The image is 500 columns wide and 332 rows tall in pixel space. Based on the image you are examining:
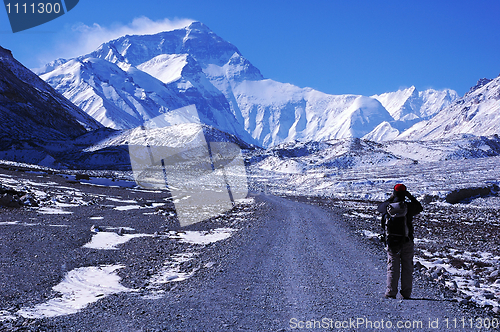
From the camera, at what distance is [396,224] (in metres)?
7.33

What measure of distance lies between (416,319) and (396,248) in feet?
5.00

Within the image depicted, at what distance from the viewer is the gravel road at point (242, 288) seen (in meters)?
6.20

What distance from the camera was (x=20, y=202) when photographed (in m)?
25.0

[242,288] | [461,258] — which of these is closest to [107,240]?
[242,288]

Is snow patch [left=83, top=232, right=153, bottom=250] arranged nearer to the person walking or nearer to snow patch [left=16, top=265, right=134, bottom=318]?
snow patch [left=16, top=265, right=134, bottom=318]

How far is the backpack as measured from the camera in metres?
7.21

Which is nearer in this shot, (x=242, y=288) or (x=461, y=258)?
(x=242, y=288)

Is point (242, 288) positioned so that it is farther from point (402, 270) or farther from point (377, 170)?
point (377, 170)

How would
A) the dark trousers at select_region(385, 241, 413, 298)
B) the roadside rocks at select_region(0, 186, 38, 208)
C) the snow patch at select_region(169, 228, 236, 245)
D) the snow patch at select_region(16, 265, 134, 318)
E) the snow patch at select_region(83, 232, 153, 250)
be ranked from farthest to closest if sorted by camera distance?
the roadside rocks at select_region(0, 186, 38, 208), the snow patch at select_region(169, 228, 236, 245), the snow patch at select_region(83, 232, 153, 250), the dark trousers at select_region(385, 241, 413, 298), the snow patch at select_region(16, 265, 134, 318)

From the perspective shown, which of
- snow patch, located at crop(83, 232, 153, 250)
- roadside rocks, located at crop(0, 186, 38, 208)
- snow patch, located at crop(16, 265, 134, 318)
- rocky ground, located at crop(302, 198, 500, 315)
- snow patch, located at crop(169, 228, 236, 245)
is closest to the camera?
snow patch, located at crop(16, 265, 134, 318)

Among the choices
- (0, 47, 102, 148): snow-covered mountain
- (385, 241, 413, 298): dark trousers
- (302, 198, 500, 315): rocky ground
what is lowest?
(302, 198, 500, 315): rocky ground

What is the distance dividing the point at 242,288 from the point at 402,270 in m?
3.56

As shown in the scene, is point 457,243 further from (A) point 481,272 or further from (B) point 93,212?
(B) point 93,212

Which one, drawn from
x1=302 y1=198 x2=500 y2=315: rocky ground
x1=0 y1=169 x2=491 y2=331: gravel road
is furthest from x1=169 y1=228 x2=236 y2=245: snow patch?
x1=302 y1=198 x2=500 y2=315: rocky ground
